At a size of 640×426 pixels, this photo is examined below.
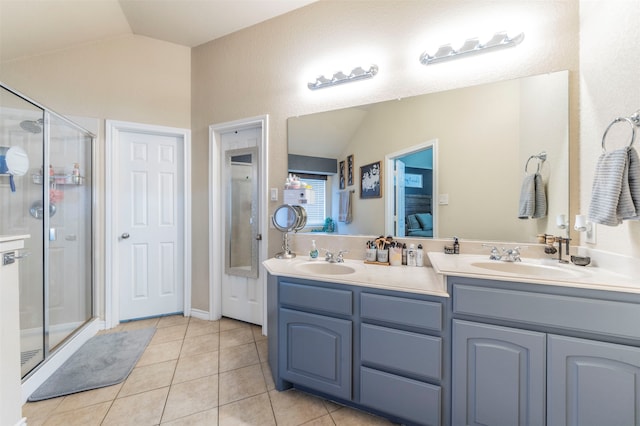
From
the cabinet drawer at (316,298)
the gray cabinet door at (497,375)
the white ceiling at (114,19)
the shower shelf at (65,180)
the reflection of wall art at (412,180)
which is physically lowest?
the gray cabinet door at (497,375)

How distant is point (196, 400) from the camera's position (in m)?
1.62

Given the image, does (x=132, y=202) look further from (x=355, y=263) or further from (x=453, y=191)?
(x=453, y=191)

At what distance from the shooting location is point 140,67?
2.75 m

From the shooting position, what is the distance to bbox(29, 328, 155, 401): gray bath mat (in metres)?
1.72

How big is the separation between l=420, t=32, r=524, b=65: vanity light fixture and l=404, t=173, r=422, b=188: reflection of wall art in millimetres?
791

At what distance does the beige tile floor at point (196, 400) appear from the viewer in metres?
1.47

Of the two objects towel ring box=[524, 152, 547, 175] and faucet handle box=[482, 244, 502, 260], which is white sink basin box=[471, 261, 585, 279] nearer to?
faucet handle box=[482, 244, 502, 260]

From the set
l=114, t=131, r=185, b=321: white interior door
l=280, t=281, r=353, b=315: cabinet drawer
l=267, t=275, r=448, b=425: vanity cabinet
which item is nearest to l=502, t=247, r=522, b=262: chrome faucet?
l=267, t=275, r=448, b=425: vanity cabinet

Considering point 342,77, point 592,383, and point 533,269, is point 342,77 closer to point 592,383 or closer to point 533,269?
point 533,269

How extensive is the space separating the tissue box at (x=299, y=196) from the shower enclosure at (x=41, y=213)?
73.3 inches

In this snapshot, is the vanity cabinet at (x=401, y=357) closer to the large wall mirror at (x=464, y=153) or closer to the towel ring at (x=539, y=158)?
the large wall mirror at (x=464, y=153)

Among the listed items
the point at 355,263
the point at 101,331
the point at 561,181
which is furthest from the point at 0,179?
the point at 561,181

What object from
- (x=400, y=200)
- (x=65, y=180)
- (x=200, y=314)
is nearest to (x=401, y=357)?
(x=400, y=200)

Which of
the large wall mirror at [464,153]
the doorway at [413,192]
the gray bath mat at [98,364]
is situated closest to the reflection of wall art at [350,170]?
the large wall mirror at [464,153]
